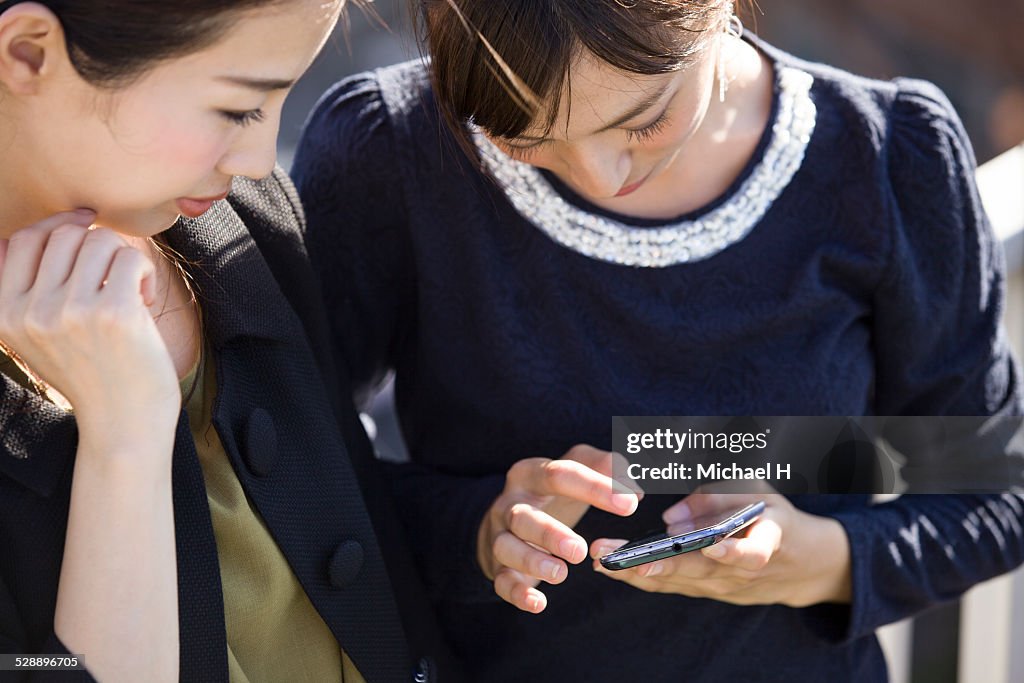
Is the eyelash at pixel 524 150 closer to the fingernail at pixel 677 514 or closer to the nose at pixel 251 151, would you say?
the nose at pixel 251 151

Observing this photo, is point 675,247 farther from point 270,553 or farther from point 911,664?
point 911,664

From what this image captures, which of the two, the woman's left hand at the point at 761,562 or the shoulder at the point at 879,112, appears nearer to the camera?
the woman's left hand at the point at 761,562

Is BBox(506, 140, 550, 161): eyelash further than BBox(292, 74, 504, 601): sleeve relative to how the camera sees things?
No

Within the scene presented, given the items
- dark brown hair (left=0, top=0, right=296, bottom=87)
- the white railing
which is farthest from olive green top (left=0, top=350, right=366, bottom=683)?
the white railing

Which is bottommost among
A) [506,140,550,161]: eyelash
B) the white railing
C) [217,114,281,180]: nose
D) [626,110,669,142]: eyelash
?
the white railing

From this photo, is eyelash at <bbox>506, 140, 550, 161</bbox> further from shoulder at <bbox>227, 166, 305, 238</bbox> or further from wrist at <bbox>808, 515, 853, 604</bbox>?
wrist at <bbox>808, 515, 853, 604</bbox>

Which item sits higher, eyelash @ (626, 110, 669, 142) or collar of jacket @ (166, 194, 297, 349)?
eyelash @ (626, 110, 669, 142)

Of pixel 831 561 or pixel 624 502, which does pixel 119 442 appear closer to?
pixel 624 502

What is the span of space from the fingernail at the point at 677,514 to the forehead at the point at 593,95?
57cm

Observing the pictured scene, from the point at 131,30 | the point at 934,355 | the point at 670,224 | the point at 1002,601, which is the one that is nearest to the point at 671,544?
the point at 670,224

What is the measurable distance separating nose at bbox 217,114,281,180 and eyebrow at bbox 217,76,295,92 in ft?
0.15

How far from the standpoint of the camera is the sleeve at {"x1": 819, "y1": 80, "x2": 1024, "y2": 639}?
5.56 ft

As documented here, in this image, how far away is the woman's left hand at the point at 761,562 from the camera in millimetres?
1542

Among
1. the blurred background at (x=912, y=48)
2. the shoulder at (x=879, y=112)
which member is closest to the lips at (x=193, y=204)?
the shoulder at (x=879, y=112)
